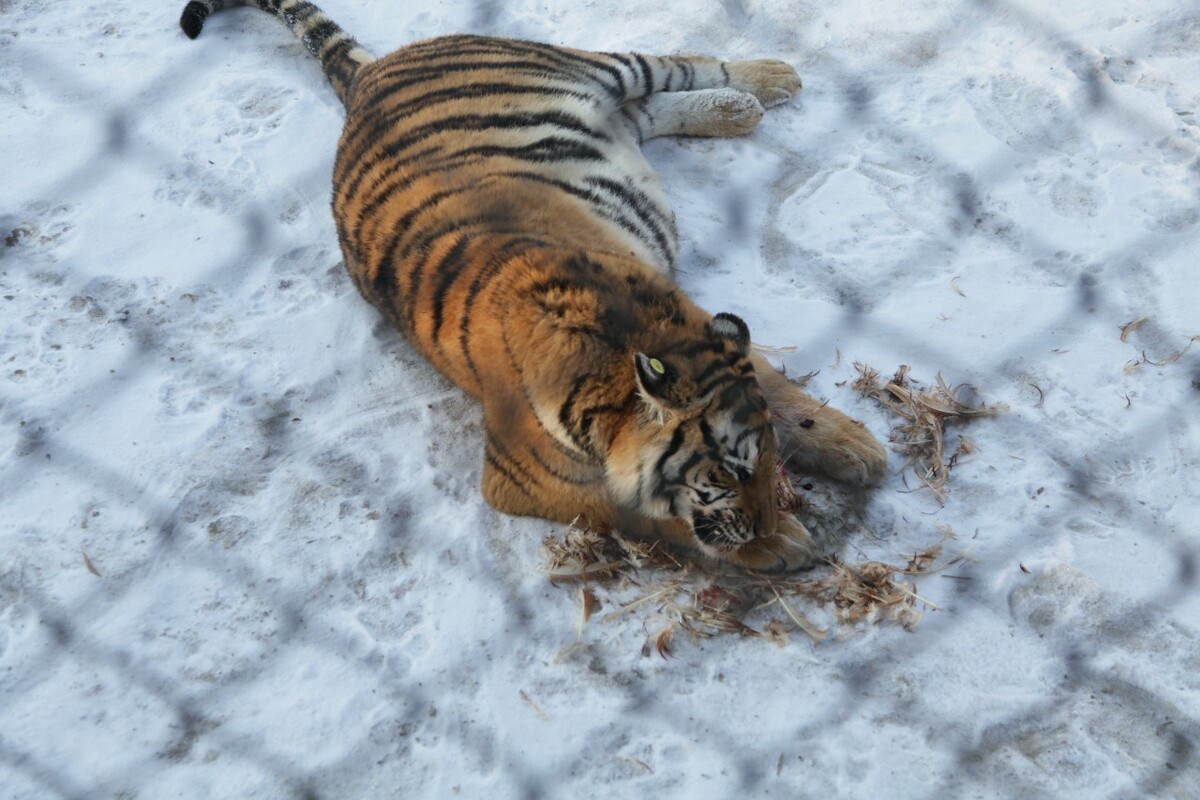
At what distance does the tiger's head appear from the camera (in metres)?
1.26

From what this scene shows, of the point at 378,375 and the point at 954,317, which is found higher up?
the point at 954,317

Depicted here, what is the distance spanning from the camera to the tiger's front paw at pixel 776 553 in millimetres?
1359

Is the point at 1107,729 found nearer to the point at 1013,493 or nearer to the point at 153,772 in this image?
the point at 1013,493

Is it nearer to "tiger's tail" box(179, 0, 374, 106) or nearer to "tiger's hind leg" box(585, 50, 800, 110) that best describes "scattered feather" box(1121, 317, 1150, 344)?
"tiger's hind leg" box(585, 50, 800, 110)

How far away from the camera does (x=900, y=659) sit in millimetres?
1264

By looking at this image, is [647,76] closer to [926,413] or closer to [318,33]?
[318,33]

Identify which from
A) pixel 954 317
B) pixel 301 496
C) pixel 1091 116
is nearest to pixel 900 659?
pixel 954 317

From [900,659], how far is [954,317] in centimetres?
63

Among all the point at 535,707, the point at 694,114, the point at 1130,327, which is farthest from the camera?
the point at 694,114

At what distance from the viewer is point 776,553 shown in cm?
136

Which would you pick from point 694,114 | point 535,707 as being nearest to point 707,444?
point 535,707

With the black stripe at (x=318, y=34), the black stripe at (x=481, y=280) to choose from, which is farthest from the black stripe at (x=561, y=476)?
the black stripe at (x=318, y=34)

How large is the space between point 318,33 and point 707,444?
4.45 ft

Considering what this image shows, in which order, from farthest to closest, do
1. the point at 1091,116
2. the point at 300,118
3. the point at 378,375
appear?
the point at 300,118 → the point at 1091,116 → the point at 378,375
